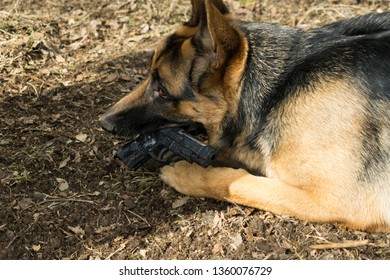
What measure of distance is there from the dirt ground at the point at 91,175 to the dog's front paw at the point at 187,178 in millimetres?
86

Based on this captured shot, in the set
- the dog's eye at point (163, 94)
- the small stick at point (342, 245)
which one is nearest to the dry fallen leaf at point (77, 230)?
the dog's eye at point (163, 94)

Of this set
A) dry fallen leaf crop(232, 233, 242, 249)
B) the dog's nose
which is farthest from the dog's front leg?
the dog's nose

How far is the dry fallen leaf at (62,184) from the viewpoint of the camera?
5.45 metres

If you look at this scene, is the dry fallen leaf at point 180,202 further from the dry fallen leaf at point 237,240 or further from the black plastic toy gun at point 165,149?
the dry fallen leaf at point 237,240

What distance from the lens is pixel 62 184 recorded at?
5.49 metres

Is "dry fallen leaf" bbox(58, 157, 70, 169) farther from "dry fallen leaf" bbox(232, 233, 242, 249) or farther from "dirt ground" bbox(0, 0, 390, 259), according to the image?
"dry fallen leaf" bbox(232, 233, 242, 249)

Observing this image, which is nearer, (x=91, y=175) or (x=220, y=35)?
(x=220, y=35)

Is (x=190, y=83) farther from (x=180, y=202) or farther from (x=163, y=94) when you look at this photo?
(x=180, y=202)

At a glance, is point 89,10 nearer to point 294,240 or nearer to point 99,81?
point 99,81

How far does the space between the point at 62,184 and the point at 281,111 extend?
2191mm

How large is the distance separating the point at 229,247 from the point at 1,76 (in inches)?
138

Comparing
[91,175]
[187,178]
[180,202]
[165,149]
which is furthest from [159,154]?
[91,175]

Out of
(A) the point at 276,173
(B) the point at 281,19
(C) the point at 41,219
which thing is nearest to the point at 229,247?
(A) the point at 276,173

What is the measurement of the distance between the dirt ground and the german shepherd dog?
22 cm
